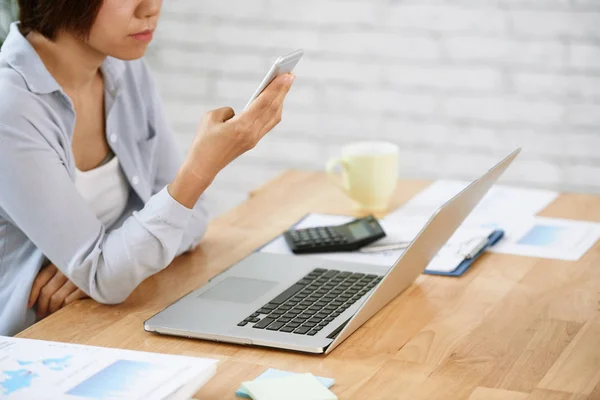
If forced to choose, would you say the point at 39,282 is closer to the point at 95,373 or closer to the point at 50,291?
the point at 50,291

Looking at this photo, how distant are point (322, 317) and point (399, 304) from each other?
0.14 metres

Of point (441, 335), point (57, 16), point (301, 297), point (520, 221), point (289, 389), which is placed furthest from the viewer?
point (520, 221)

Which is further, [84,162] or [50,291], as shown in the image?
[84,162]

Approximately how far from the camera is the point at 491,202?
1.77 m

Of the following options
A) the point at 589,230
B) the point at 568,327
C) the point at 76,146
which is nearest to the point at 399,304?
the point at 568,327

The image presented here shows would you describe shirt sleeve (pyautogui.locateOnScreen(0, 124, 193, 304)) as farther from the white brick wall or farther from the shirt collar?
the white brick wall

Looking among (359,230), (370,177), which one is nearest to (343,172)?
(370,177)

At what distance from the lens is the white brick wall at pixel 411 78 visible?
2.59 meters

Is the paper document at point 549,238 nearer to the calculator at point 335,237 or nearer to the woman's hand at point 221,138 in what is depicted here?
the calculator at point 335,237

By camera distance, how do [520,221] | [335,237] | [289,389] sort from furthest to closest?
[520,221]
[335,237]
[289,389]

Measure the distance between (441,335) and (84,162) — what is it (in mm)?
682

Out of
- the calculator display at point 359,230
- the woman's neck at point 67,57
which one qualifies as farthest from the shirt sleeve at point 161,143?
the calculator display at point 359,230

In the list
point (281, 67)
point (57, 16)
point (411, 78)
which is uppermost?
point (57, 16)

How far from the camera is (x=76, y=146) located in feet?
5.07
